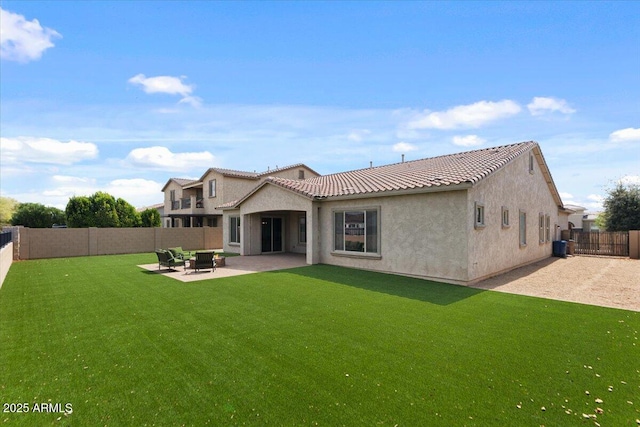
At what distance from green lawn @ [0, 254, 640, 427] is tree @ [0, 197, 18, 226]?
138ft

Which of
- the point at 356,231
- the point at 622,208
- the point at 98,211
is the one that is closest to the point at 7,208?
the point at 98,211

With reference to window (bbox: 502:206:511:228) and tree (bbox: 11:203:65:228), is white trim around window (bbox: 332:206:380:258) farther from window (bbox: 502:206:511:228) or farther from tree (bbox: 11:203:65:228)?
tree (bbox: 11:203:65:228)

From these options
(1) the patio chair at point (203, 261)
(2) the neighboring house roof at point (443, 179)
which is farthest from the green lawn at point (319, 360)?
(1) the patio chair at point (203, 261)

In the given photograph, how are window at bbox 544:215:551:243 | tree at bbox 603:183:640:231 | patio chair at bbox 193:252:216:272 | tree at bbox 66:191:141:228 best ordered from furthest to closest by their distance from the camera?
tree at bbox 66:191:141:228 < tree at bbox 603:183:640:231 < window at bbox 544:215:551:243 < patio chair at bbox 193:252:216:272

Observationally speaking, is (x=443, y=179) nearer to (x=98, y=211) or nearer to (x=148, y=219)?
(x=98, y=211)

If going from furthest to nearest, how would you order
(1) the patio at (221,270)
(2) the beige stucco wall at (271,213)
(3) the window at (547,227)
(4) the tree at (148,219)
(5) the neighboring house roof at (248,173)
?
(4) the tree at (148,219) → (5) the neighboring house roof at (248,173) → (3) the window at (547,227) → (2) the beige stucco wall at (271,213) → (1) the patio at (221,270)

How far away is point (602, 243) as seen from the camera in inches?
853

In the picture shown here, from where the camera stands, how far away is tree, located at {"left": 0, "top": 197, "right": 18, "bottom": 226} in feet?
127

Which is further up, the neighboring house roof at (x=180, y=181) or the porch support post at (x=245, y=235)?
the neighboring house roof at (x=180, y=181)

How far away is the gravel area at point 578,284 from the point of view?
352 inches

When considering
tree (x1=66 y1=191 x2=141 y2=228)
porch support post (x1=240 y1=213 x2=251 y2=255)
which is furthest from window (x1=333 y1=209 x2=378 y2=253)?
tree (x1=66 y1=191 x2=141 y2=228)

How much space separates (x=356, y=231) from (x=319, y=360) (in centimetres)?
933

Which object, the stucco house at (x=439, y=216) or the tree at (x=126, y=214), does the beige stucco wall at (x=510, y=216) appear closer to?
the stucco house at (x=439, y=216)

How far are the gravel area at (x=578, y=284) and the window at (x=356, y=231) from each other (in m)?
4.37
